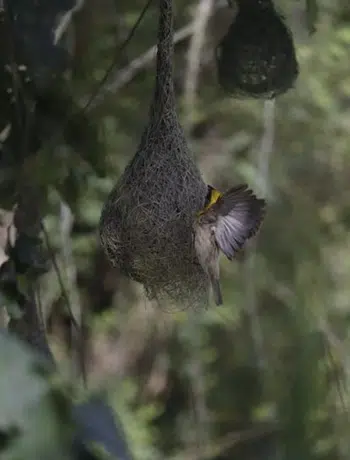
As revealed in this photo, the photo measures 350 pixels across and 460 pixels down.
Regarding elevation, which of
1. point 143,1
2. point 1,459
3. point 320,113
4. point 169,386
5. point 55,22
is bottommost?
point 169,386

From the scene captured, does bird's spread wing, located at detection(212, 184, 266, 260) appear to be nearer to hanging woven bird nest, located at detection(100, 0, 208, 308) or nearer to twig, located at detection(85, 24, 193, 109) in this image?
hanging woven bird nest, located at detection(100, 0, 208, 308)

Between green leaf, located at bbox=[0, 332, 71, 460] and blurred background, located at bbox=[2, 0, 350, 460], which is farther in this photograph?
blurred background, located at bbox=[2, 0, 350, 460]

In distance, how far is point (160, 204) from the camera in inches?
43.3

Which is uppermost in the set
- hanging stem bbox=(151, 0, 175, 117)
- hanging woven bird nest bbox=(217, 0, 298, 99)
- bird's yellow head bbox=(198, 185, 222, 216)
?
hanging stem bbox=(151, 0, 175, 117)

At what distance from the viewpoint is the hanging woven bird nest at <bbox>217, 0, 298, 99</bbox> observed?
1.30 meters

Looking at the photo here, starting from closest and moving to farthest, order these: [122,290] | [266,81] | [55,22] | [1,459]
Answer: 1. [1,459]
2. [55,22]
3. [266,81]
4. [122,290]

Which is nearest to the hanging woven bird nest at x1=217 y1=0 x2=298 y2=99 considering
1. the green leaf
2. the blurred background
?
the blurred background

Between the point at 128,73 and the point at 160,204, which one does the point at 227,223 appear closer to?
the point at 160,204

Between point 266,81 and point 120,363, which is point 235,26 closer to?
point 266,81

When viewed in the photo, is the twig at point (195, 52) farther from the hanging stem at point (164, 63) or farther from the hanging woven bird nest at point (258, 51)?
the hanging stem at point (164, 63)

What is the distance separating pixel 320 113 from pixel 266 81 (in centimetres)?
116

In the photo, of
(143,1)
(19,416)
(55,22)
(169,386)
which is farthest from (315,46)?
(19,416)

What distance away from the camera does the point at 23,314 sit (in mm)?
1134

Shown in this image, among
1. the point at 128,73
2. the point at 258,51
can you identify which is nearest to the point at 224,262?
the point at 128,73
